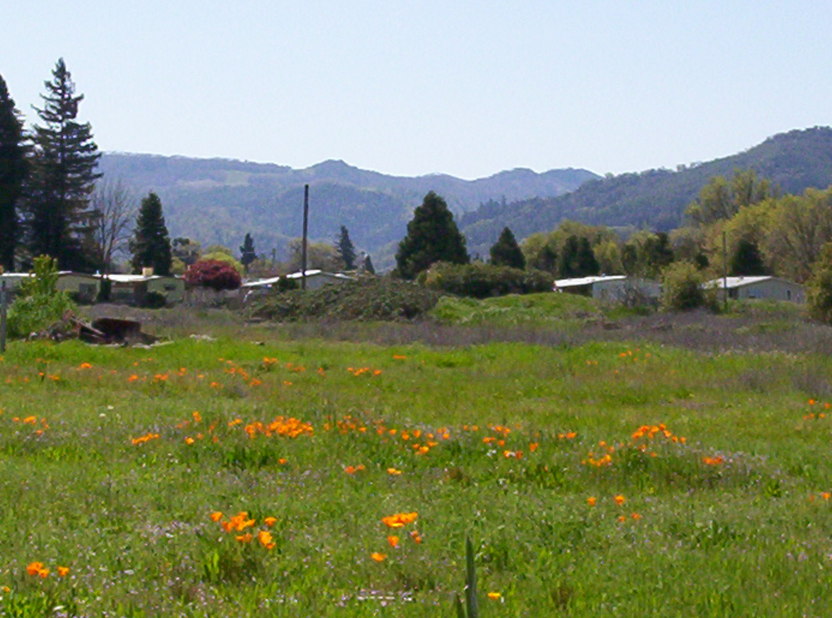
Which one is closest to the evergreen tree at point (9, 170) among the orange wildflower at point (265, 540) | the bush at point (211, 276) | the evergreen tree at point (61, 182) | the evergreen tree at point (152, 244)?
the evergreen tree at point (61, 182)

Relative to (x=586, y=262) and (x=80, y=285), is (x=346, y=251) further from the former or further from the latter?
(x=80, y=285)

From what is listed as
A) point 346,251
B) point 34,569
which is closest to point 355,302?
point 34,569

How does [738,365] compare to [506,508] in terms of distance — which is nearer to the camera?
[506,508]

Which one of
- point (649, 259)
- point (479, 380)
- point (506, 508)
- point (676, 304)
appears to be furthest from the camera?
point (649, 259)

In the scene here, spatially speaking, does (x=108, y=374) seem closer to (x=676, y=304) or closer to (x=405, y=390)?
(x=405, y=390)

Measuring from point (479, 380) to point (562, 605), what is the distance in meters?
14.1

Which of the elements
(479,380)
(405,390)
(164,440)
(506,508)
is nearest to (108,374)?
(405,390)

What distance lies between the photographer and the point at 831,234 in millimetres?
79750

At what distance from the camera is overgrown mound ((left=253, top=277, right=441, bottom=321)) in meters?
44.4

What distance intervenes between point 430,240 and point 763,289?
26.0 meters

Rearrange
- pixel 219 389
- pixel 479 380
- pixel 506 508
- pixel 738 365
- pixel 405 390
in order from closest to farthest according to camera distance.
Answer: pixel 506 508 → pixel 219 389 → pixel 405 390 → pixel 479 380 → pixel 738 365

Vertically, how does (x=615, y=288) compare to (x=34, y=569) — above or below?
below

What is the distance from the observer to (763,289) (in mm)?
73438

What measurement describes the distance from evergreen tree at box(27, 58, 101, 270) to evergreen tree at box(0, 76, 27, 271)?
1.31 metres
